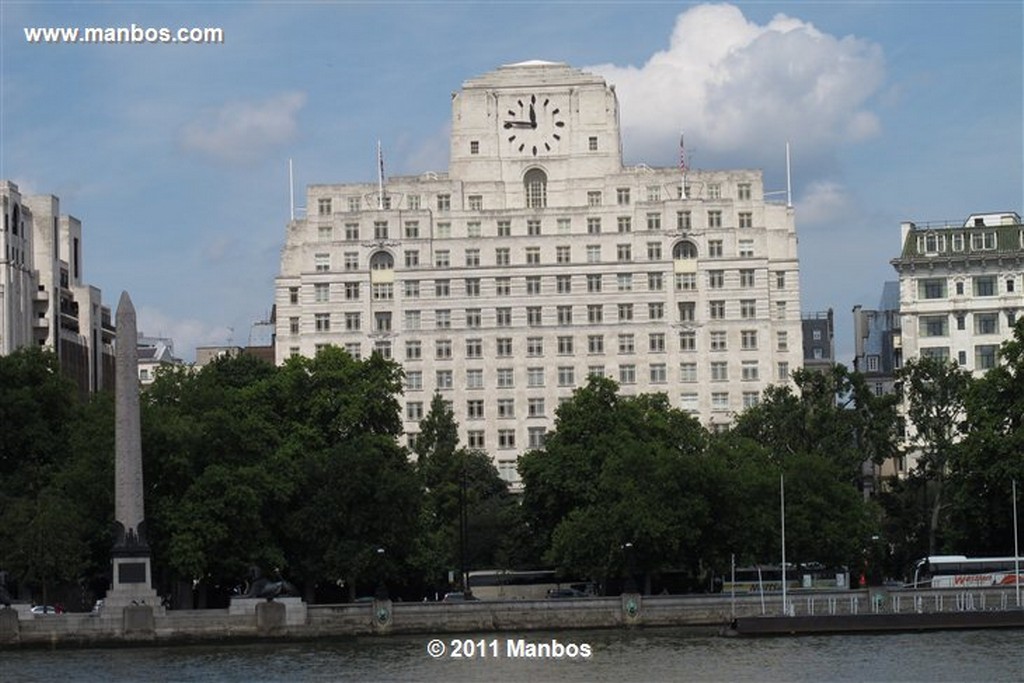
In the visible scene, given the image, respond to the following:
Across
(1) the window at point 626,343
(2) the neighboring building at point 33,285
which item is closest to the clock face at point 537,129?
(1) the window at point 626,343

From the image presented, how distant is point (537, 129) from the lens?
6964 inches

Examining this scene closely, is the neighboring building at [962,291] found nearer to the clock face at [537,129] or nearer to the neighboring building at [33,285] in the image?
the clock face at [537,129]

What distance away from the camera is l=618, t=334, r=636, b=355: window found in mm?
173250

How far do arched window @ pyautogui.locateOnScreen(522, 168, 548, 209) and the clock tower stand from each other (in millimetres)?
450

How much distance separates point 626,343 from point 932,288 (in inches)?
915

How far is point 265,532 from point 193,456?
507cm

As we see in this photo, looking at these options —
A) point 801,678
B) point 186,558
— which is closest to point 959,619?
point 801,678

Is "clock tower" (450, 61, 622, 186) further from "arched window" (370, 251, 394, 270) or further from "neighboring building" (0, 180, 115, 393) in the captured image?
"neighboring building" (0, 180, 115, 393)

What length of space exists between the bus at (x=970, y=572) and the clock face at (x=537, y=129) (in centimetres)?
6232

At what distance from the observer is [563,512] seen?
131250mm

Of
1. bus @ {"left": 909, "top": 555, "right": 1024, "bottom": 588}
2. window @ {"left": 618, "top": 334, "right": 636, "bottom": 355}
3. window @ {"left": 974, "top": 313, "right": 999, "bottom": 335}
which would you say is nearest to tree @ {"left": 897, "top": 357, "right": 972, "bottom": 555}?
bus @ {"left": 909, "top": 555, "right": 1024, "bottom": 588}

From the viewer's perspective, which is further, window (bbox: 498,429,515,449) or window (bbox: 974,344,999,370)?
window (bbox: 498,429,515,449)

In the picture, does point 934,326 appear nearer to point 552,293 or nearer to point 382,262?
point 552,293

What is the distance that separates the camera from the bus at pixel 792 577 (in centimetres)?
12769
